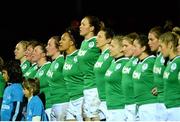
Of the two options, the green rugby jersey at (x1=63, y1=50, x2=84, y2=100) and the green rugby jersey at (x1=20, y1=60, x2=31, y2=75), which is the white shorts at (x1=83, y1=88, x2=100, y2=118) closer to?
the green rugby jersey at (x1=63, y1=50, x2=84, y2=100)

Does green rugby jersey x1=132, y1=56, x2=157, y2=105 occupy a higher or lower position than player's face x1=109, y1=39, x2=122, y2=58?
lower

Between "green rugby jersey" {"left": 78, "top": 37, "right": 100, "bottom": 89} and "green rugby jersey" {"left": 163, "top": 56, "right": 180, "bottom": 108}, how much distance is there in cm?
135

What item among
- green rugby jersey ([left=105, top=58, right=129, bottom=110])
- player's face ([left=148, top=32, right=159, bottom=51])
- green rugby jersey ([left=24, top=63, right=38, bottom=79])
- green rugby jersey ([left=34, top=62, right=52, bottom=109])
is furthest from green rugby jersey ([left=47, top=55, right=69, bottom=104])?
player's face ([left=148, top=32, right=159, bottom=51])

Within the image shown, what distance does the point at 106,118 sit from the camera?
9.16m

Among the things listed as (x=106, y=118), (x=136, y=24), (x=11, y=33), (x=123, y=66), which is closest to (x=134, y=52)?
(x=123, y=66)

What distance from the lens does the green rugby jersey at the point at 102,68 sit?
360 inches

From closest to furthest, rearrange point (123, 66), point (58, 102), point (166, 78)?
1. point (166, 78)
2. point (123, 66)
3. point (58, 102)

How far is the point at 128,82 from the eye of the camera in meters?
8.76

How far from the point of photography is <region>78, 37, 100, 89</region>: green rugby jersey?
940cm

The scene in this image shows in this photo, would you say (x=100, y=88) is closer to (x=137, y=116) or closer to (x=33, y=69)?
(x=137, y=116)

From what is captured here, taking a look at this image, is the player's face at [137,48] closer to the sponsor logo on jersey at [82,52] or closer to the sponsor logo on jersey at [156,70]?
the sponsor logo on jersey at [156,70]

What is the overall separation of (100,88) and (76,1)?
171 inches

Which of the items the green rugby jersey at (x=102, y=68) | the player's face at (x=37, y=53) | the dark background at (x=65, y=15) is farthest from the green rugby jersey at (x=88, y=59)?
the dark background at (x=65, y=15)

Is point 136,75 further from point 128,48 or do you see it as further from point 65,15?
point 65,15
